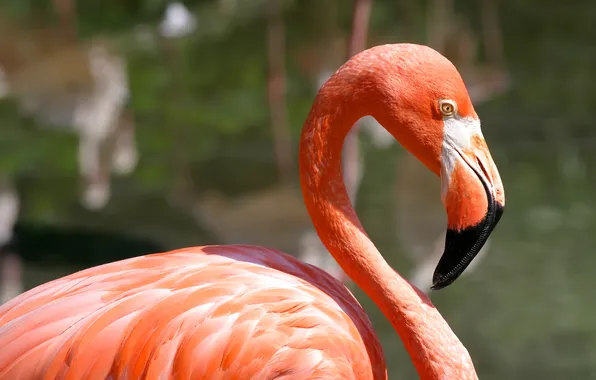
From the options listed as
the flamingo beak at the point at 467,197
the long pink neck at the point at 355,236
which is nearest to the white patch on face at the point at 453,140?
the flamingo beak at the point at 467,197

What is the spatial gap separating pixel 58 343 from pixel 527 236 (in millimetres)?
2959

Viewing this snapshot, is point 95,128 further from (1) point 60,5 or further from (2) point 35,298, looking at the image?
(2) point 35,298

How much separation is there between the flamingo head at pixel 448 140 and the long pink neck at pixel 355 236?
6 centimetres

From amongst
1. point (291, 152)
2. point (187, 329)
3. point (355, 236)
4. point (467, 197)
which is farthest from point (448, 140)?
point (291, 152)

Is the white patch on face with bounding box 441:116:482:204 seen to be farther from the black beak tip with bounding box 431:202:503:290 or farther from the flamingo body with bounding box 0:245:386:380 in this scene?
the flamingo body with bounding box 0:245:386:380

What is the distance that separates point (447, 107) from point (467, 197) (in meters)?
0.19

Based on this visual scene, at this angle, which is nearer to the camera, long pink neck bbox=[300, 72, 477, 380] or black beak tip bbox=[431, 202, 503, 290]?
black beak tip bbox=[431, 202, 503, 290]

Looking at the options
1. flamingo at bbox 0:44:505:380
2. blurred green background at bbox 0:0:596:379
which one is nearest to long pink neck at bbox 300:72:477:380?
flamingo at bbox 0:44:505:380

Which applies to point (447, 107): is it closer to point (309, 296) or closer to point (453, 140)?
point (453, 140)

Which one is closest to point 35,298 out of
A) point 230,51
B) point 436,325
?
point 436,325

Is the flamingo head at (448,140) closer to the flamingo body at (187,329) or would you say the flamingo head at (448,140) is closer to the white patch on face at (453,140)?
the white patch on face at (453,140)

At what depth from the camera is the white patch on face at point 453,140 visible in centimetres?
170

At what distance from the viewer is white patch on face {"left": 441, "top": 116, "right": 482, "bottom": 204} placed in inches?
66.9

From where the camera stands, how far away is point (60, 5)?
641 cm
